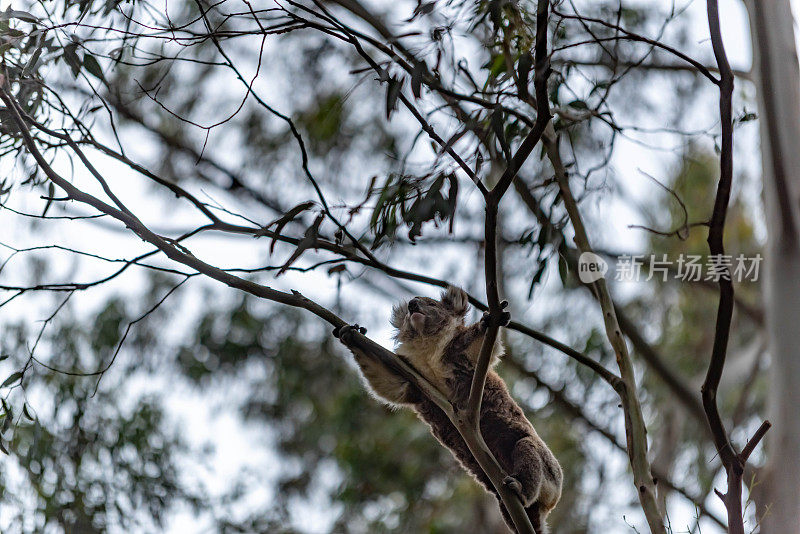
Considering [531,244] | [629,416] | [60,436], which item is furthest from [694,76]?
[60,436]

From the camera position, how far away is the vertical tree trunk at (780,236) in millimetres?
3189

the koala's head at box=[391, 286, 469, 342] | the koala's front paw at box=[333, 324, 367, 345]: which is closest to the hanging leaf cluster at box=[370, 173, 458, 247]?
the koala's front paw at box=[333, 324, 367, 345]

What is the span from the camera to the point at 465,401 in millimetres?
3506

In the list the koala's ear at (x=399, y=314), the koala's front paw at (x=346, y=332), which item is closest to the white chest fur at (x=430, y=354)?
the koala's ear at (x=399, y=314)

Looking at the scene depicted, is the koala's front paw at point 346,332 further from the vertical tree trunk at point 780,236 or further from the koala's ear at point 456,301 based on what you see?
the vertical tree trunk at point 780,236

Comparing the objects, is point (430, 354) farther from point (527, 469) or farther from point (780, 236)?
point (780, 236)

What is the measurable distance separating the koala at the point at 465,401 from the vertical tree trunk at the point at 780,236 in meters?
0.81

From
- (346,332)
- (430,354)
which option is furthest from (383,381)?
(346,332)

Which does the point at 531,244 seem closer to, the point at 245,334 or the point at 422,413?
the point at 422,413

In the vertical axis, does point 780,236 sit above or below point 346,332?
above

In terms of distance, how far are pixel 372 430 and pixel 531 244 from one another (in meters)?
5.67

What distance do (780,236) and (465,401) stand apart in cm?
142

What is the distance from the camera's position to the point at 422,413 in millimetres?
3639

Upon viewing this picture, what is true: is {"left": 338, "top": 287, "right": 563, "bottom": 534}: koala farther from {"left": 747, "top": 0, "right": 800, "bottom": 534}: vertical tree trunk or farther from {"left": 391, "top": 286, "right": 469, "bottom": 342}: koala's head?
{"left": 747, "top": 0, "right": 800, "bottom": 534}: vertical tree trunk
